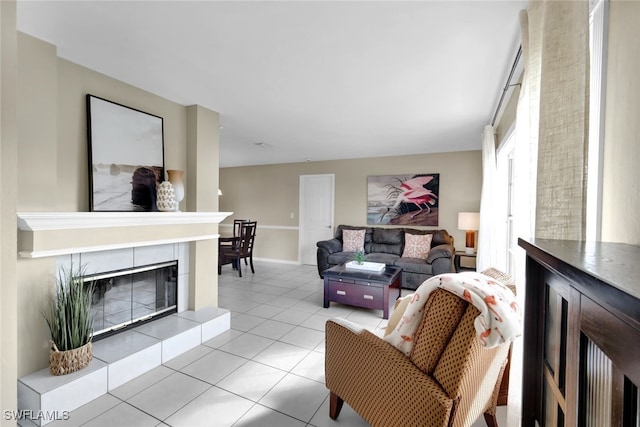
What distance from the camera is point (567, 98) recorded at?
970mm

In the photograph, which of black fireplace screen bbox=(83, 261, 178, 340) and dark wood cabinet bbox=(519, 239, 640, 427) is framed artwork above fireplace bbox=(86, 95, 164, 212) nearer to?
black fireplace screen bbox=(83, 261, 178, 340)

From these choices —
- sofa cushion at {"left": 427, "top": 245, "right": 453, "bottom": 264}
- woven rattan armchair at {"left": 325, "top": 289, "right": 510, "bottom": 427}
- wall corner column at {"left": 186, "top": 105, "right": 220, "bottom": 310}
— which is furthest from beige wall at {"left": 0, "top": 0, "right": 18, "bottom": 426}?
sofa cushion at {"left": 427, "top": 245, "right": 453, "bottom": 264}

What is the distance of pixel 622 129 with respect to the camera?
884 millimetres

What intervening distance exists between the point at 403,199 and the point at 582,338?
4.95 metres

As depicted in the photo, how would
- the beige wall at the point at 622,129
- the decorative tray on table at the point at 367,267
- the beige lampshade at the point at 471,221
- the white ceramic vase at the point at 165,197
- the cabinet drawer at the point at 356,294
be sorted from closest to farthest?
the beige wall at the point at 622,129 < the white ceramic vase at the point at 165,197 < the cabinet drawer at the point at 356,294 < the decorative tray on table at the point at 367,267 < the beige lampshade at the point at 471,221

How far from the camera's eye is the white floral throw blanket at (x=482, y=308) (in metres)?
0.98

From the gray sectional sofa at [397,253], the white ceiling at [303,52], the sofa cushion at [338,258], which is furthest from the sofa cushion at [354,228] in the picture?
the white ceiling at [303,52]

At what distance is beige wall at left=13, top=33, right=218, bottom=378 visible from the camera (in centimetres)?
177

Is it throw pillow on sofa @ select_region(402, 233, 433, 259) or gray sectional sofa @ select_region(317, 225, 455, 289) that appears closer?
gray sectional sofa @ select_region(317, 225, 455, 289)

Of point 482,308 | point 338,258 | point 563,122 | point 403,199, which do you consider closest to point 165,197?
point 482,308

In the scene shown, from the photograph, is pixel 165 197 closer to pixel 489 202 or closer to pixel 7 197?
pixel 7 197

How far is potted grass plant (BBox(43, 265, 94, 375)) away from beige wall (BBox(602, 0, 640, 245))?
2.82m

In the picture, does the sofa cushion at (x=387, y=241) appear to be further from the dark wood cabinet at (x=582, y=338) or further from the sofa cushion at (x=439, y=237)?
the dark wood cabinet at (x=582, y=338)

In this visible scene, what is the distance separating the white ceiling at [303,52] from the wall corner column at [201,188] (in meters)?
0.19
